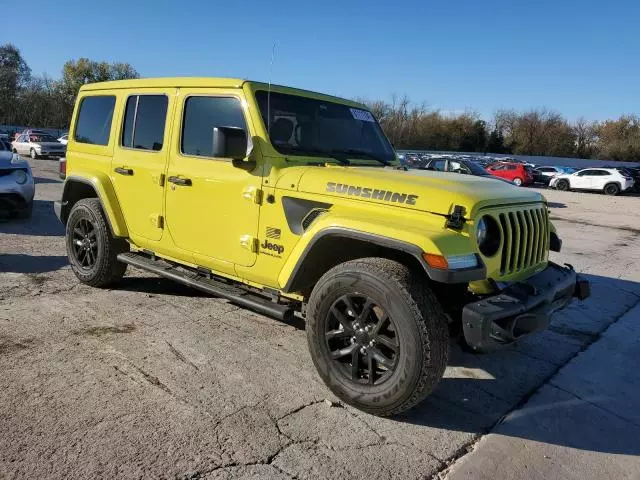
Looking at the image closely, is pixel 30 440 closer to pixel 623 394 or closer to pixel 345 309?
pixel 345 309

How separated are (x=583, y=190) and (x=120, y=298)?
31.0 metres

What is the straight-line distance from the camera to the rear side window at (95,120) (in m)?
5.45

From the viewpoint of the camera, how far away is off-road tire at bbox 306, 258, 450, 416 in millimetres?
3000

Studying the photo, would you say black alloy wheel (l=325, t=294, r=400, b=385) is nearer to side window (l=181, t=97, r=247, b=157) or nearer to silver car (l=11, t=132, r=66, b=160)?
side window (l=181, t=97, r=247, b=157)

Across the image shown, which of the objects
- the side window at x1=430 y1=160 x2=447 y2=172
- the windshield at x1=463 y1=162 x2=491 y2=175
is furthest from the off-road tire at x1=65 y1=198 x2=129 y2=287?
the side window at x1=430 y1=160 x2=447 y2=172

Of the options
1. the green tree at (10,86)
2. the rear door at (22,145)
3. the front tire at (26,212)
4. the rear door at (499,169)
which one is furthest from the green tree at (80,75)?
the front tire at (26,212)

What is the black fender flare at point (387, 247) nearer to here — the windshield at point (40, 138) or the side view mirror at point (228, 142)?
the side view mirror at point (228, 142)

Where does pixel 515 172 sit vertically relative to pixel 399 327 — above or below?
above

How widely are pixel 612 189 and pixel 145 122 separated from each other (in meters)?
30.2

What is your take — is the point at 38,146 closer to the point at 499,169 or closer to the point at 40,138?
the point at 40,138

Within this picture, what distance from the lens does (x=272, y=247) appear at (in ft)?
→ 12.6

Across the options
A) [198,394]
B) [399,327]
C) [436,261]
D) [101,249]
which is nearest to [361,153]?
[436,261]

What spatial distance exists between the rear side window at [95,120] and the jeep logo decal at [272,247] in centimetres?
249

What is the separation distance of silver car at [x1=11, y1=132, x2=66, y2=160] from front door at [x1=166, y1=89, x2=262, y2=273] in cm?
2667
